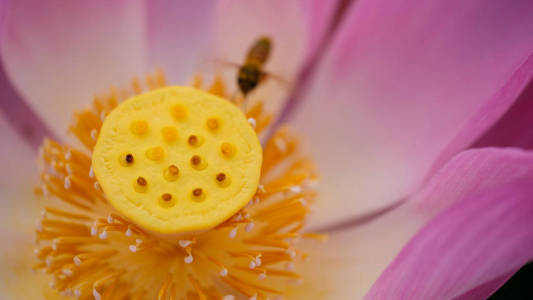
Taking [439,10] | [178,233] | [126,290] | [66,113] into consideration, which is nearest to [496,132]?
[439,10]

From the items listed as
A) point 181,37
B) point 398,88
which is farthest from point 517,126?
point 181,37

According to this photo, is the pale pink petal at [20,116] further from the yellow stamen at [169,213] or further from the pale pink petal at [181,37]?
the pale pink petal at [181,37]

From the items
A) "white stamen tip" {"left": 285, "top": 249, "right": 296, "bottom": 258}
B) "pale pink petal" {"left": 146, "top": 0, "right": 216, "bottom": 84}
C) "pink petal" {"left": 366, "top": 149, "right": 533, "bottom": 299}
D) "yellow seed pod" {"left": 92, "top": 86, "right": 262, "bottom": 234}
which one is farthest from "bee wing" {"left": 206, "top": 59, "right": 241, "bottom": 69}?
"pink petal" {"left": 366, "top": 149, "right": 533, "bottom": 299}

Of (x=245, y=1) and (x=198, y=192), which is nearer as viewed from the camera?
(x=198, y=192)

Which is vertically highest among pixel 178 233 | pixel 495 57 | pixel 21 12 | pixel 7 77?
pixel 21 12

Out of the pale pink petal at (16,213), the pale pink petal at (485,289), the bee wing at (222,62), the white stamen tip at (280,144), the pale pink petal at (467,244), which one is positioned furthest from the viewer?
the bee wing at (222,62)

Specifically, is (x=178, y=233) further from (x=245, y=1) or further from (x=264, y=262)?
(x=245, y=1)

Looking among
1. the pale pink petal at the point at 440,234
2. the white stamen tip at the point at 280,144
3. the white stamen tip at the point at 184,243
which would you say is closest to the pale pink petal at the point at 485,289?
the pale pink petal at the point at 440,234
